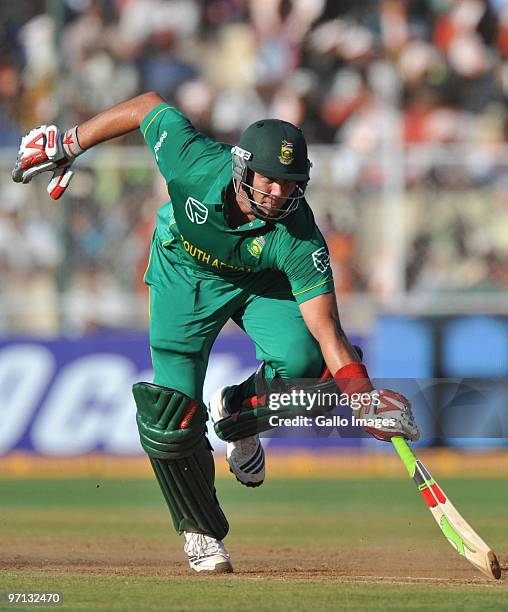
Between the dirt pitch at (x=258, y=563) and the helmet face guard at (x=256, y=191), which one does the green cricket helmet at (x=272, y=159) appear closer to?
the helmet face guard at (x=256, y=191)

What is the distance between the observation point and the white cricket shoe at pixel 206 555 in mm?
6793

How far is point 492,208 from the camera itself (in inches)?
543

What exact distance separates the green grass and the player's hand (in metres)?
0.72

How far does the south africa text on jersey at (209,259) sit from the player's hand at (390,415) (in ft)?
3.56

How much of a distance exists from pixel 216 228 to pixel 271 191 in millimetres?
445

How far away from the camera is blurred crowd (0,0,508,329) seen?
13.8 meters

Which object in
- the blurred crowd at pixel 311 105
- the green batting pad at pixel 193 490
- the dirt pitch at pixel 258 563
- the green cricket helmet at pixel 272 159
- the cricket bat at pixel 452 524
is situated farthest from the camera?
the blurred crowd at pixel 311 105

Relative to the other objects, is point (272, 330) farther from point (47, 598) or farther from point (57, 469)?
point (57, 469)

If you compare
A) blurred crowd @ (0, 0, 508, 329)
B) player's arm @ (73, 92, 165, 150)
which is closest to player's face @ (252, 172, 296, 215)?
player's arm @ (73, 92, 165, 150)

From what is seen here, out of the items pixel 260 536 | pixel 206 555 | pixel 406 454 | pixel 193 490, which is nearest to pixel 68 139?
pixel 193 490

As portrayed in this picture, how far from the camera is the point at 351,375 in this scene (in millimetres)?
6113

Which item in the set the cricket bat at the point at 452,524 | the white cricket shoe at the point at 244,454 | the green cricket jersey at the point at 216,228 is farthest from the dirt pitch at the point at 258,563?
the green cricket jersey at the point at 216,228

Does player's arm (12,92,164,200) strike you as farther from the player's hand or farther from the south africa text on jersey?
the player's hand

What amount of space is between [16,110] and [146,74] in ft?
5.49
